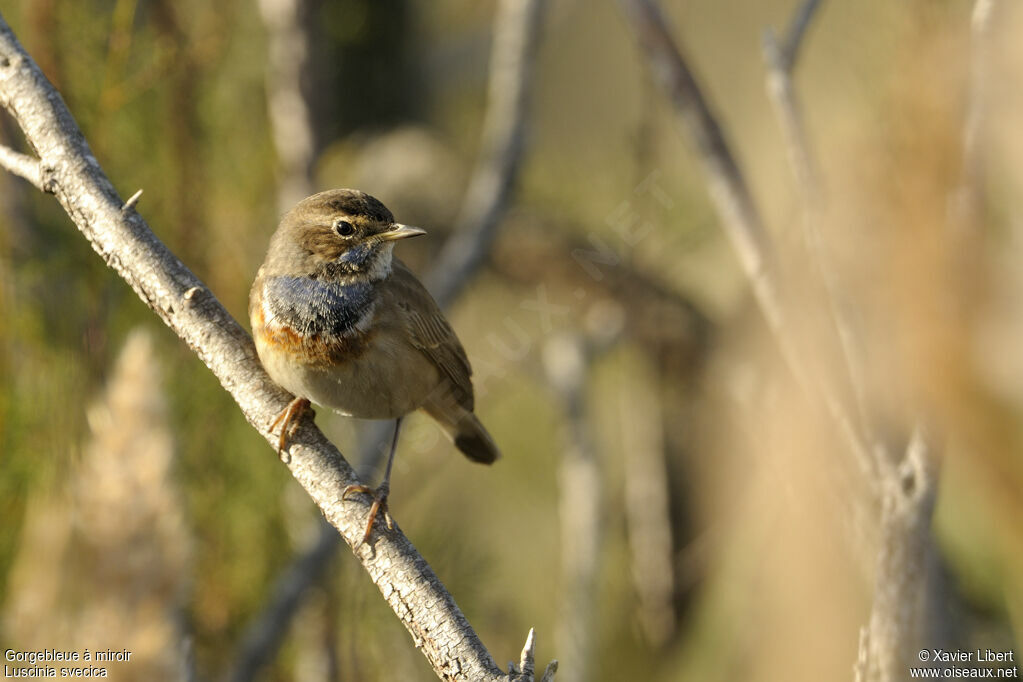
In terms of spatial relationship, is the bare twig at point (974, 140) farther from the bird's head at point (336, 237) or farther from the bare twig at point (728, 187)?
the bird's head at point (336, 237)

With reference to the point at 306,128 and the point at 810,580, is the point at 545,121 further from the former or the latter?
the point at 810,580

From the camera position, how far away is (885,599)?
1.95 meters

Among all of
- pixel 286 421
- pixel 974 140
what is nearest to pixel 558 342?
pixel 286 421

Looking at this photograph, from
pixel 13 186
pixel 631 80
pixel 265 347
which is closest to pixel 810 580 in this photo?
pixel 265 347

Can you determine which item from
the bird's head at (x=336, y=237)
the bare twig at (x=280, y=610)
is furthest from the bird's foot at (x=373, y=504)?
the bare twig at (x=280, y=610)

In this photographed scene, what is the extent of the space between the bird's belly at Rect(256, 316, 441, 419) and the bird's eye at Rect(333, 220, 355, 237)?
322mm

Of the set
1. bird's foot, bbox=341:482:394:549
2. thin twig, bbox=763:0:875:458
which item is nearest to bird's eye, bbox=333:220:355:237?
bird's foot, bbox=341:482:394:549

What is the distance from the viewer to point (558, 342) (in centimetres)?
523

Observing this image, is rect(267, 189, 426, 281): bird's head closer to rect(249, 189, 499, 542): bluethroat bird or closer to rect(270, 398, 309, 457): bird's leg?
rect(249, 189, 499, 542): bluethroat bird

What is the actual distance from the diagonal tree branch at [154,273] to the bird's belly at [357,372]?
0.26 meters

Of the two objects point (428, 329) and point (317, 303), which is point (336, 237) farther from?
point (428, 329)

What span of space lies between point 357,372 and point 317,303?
0.23 meters

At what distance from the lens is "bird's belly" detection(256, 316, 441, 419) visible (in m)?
2.62

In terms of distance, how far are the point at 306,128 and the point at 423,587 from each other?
256 centimetres
